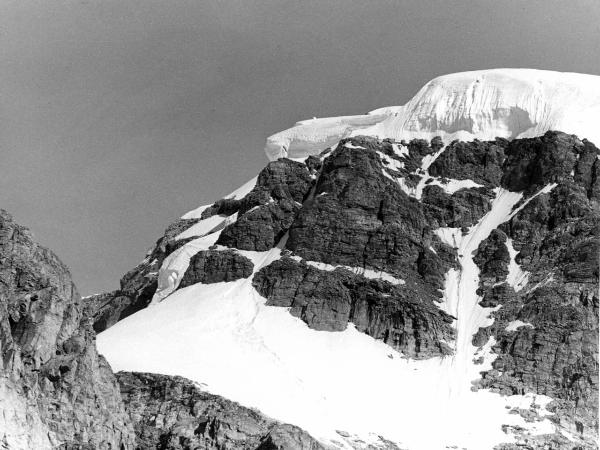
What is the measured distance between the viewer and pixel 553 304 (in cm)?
13500

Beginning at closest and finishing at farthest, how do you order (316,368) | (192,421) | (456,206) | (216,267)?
(192,421), (316,368), (216,267), (456,206)

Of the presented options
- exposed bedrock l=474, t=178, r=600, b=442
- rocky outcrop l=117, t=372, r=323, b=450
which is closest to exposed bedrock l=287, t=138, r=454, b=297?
exposed bedrock l=474, t=178, r=600, b=442

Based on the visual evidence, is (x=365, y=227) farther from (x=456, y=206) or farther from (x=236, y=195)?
(x=236, y=195)

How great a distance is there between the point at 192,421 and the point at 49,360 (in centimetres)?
2445

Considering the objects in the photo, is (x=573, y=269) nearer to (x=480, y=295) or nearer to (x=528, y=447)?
(x=480, y=295)

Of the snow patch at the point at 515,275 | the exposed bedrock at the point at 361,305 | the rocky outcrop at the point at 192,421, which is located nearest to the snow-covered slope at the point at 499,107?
the snow patch at the point at 515,275

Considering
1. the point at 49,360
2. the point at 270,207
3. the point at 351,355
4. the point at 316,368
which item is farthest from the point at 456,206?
the point at 49,360

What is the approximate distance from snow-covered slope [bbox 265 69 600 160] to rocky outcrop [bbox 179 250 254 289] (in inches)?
1392

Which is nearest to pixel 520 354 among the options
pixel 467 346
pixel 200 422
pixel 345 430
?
pixel 467 346

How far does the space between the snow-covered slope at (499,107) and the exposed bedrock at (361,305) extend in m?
35.0

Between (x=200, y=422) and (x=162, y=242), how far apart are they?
3281 inches

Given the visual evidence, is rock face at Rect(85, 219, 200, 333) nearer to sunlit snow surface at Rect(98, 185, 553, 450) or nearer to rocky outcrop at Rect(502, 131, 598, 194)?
sunlit snow surface at Rect(98, 185, 553, 450)

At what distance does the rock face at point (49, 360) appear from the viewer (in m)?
76.6

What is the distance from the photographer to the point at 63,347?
87.2 m
